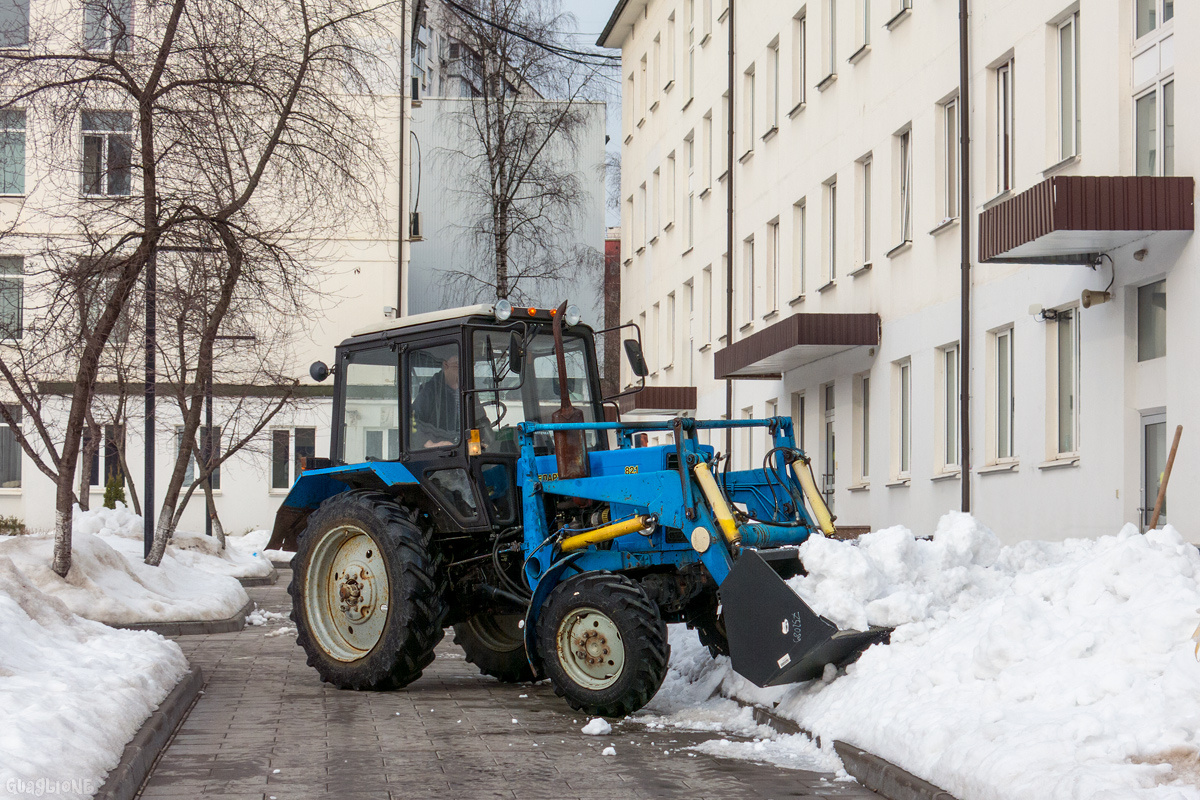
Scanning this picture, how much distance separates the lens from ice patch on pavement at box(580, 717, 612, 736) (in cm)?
843

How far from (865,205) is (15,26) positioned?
1316 centimetres

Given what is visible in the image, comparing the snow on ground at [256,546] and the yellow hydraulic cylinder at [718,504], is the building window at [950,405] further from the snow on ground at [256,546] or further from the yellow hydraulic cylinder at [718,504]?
the snow on ground at [256,546]

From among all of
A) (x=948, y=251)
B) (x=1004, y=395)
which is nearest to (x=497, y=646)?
(x=1004, y=395)

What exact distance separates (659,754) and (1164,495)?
7451mm

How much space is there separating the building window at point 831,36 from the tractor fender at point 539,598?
16249mm

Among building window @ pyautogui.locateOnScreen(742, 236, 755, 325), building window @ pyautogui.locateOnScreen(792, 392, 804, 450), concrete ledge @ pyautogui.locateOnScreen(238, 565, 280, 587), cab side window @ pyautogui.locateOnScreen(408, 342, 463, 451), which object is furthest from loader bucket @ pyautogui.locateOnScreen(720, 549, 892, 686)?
building window @ pyautogui.locateOnScreen(742, 236, 755, 325)

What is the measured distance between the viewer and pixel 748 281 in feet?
97.1

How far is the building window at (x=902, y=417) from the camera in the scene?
21.1m

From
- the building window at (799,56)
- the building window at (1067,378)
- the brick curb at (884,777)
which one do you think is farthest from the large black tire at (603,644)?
the building window at (799,56)

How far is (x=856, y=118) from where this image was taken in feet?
75.5

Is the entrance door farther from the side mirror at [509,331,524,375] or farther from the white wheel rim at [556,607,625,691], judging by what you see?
the white wheel rim at [556,607,625,691]

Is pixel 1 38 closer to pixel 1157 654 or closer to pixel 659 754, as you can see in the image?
pixel 659 754

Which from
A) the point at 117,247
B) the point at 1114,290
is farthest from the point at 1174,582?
the point at 117,247

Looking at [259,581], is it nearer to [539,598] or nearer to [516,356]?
[516,356]
